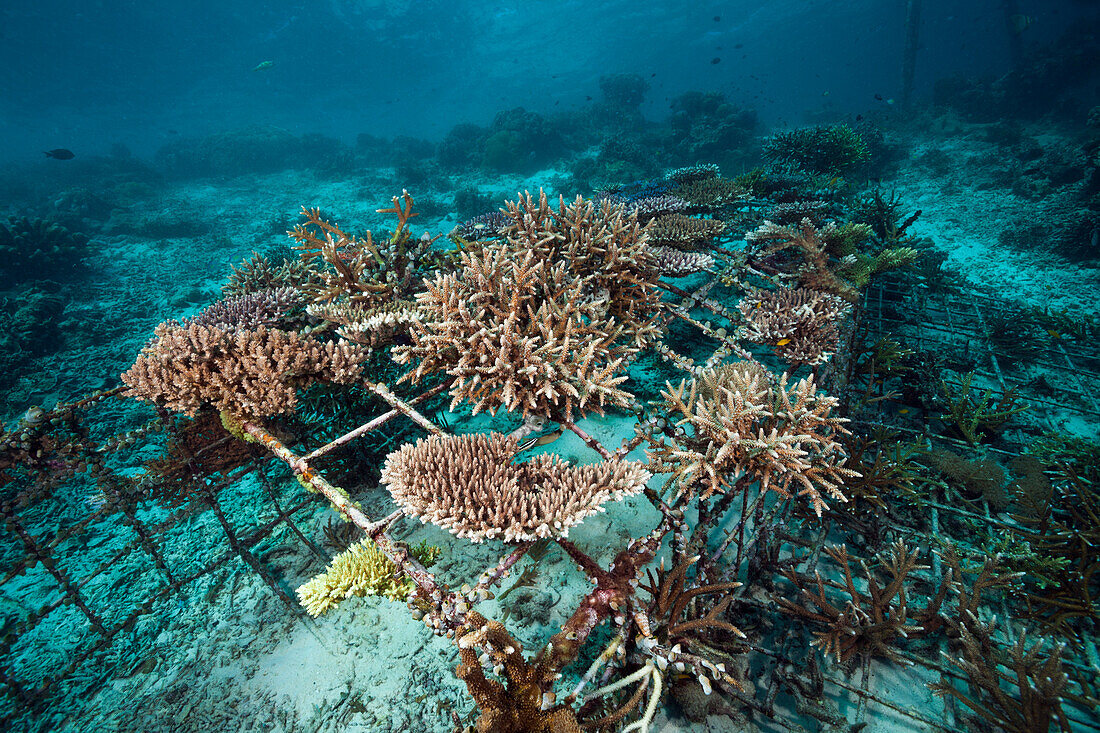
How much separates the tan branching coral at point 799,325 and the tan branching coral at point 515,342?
1641 millimetres

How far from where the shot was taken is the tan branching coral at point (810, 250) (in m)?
4.82

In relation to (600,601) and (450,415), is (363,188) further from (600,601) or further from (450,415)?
(600,601)

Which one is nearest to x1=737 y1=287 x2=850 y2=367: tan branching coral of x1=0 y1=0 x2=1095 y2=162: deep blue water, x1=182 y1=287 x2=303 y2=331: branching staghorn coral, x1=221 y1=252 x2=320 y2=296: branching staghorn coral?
x1=182 y1=287 x2=303 y2=331: branching staghorn coral

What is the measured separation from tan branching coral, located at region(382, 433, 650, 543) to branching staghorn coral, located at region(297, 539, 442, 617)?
2.12 ft

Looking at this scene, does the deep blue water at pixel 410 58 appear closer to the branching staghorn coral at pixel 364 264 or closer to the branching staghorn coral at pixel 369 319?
the branching staghorn coral at pixel 364 264

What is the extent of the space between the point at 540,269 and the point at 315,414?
3417 mm

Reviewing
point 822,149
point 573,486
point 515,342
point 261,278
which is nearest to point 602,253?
point 515,342

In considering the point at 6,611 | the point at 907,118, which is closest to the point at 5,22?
the point at 6,611

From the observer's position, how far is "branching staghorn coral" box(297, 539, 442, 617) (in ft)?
9.15

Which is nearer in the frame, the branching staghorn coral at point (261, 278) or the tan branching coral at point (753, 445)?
the tan branching coral at point (753, 445)

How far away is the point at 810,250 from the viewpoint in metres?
5.30

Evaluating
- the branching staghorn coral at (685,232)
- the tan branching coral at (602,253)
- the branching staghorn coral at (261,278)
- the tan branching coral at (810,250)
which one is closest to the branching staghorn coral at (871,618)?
the tan branching coral at (602,253)

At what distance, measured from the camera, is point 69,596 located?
3027 mm

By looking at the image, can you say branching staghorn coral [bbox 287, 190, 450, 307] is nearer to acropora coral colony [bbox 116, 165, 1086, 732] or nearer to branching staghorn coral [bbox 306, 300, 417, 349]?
acropora coral colony [bbox 116, 165, 1086, 732]
